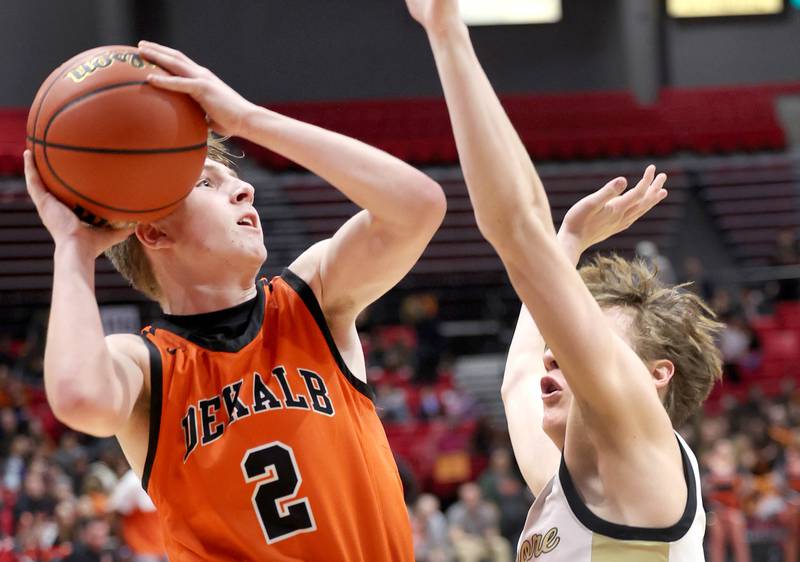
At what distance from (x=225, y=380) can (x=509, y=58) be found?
16.5 m

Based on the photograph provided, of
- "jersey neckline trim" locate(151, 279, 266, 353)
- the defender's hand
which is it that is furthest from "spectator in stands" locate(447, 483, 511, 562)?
the defender's hand

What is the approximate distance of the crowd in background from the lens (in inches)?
323

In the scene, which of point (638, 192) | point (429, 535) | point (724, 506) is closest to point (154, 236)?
point (638, 192)

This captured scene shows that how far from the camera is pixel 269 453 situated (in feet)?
7.75

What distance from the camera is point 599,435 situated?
220 centimetres

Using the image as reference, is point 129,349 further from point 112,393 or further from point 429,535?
point 429,535

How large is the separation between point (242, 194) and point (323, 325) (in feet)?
1.18

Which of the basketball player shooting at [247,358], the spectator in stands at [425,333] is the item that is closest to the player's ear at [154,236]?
the basketball player shooting at [247,358]

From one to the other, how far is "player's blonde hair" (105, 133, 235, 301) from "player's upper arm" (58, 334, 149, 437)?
0.23m

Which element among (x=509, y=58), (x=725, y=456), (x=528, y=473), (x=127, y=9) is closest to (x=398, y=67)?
(x=509, y=58)

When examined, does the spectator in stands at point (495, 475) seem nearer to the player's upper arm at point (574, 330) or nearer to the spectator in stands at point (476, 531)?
the spectator in stands at point (476, 531)

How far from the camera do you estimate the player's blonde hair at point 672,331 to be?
245cm

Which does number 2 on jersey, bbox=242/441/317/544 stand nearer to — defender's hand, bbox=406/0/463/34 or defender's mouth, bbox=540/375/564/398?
defender's mouth, bbox=540/375/564/398

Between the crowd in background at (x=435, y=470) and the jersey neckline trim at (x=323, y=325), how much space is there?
5571 mm
